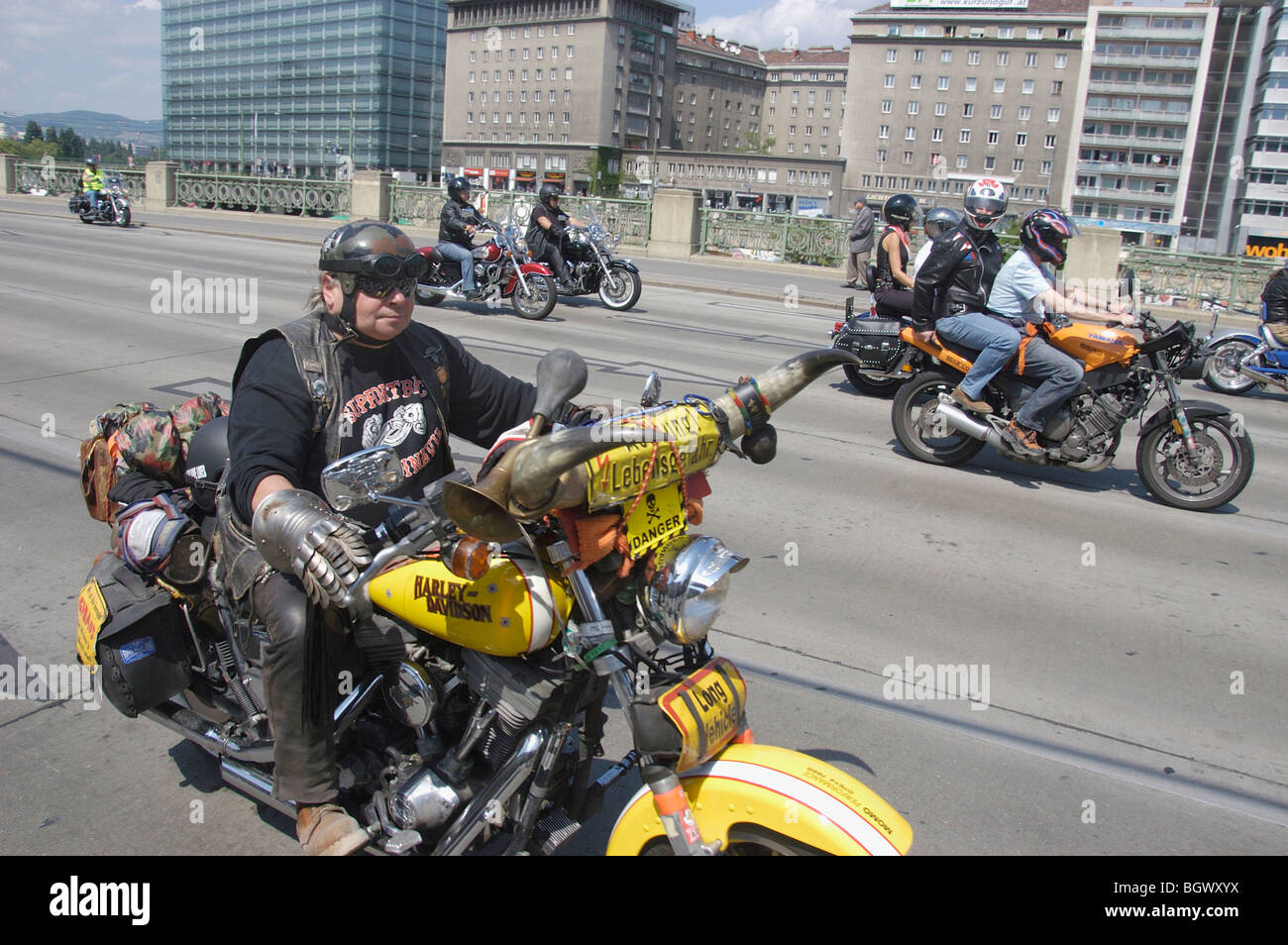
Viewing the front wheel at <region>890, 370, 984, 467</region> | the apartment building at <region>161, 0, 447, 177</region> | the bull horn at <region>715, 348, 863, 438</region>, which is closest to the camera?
the bull horn at <region>715, 348, 863, 438</region>

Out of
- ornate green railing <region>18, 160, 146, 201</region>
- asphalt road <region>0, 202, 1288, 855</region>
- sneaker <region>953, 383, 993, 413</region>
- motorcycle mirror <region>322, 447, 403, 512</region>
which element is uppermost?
ornate green railing <region>18, 160, 146, 201</region>

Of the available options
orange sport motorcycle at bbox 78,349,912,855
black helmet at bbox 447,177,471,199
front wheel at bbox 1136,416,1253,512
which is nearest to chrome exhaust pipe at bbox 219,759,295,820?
orange sport motorcycle at bbox 78,349,912,855

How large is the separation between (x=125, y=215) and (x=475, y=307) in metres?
17.1

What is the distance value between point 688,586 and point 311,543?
0.85 m

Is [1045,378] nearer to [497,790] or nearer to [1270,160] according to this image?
[497,790]

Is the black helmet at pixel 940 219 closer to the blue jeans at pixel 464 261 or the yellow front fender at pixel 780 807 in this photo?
the blue jeans at pixel 464 261

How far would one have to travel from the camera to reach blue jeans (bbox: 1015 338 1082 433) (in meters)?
7.32

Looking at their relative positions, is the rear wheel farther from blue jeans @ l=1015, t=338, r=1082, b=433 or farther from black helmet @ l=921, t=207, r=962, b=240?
black helmet @ l=921, t=207, r=962, b=240

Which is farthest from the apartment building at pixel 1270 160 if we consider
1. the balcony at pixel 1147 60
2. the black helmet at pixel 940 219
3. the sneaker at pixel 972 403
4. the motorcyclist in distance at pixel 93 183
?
the sneaker at pixel 972 403

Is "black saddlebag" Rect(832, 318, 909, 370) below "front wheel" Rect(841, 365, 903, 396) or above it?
above

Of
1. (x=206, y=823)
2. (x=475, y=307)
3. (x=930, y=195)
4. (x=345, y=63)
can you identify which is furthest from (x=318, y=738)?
(x=345, y=63)

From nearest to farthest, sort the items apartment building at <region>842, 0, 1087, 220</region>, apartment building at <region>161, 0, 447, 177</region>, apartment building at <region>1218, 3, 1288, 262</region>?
1. apartment building at <region>1218, 3, 1288, 262</region>
2. apartment building at <region>842, 0, 1087, 220</region>
3. apartment building at <region>161, 0, 447, 177</region>

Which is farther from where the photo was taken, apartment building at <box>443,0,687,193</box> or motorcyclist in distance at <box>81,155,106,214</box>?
apartment building at <box>443,0,687,193</box>

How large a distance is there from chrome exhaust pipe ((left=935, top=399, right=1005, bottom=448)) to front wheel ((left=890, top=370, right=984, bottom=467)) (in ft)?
0.24
